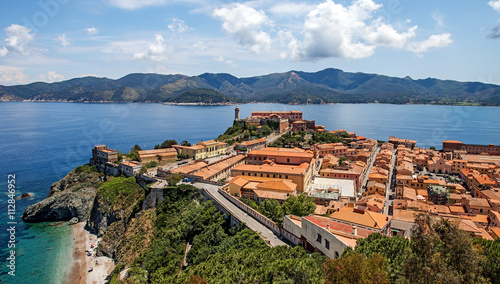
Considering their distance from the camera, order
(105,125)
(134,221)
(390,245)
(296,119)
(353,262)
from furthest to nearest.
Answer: (105,125) → (296,119) → (134,221) → (390,245) → (353,262)

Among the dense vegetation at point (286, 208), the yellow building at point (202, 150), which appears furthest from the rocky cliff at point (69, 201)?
the dense vegetation at point (286, 208)

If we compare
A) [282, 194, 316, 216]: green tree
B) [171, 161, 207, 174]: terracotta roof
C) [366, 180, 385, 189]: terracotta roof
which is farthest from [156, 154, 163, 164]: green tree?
[366, 180, 385, 189]: terracotta roof

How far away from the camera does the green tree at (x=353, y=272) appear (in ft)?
32.4

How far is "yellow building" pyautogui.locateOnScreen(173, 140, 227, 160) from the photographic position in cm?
4853

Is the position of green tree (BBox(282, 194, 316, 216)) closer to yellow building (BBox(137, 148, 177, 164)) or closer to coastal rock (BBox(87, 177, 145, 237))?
coastal rock (BBox(87, 177, 145, 237))

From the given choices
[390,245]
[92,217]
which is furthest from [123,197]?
[390,245]

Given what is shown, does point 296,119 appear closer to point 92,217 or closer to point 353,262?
point 92,217

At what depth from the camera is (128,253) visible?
3000 centimetres

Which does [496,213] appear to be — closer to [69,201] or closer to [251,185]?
[251,185]

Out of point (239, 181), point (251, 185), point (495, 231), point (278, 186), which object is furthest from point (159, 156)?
point (495, 231)

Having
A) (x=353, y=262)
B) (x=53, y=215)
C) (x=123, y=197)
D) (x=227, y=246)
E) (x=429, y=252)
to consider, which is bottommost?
(x=53, y=215)

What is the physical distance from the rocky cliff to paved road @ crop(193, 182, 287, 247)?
20023 millimetres

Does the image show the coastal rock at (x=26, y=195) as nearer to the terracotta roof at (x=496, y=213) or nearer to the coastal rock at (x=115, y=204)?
the coastal rock at (x=115, y=204)

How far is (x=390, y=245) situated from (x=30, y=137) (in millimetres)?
110807
